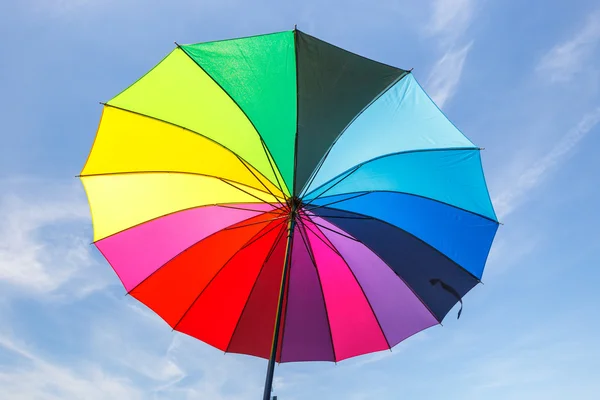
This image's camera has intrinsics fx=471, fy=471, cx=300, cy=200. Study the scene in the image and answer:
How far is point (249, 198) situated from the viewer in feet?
17.5

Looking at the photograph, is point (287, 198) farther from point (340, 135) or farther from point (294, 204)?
point (340, 135)

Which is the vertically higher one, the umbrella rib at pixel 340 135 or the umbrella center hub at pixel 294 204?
the umbrella rib at pixel 340 135

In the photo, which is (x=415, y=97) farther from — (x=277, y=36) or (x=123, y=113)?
(x=123, y=113)

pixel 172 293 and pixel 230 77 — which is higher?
pixel 230 77

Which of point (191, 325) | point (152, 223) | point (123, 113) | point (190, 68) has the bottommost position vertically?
point (191, 325)

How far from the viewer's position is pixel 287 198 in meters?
5.00

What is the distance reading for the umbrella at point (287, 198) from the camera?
4.87 metres

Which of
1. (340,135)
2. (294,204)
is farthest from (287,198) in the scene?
(340,135)

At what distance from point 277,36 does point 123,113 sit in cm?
179

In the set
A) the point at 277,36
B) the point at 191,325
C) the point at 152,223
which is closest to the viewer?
the point at 277,36

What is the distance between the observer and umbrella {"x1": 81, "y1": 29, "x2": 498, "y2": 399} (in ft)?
16.0

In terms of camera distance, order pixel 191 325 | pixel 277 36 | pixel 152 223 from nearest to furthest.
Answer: pixel 277 36 → pixel 152 223 → pixel 191 325

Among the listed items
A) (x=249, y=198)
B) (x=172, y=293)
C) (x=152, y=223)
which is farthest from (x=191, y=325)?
(x=249, y=198)

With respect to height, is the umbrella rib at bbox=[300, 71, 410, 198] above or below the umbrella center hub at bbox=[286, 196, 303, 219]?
above
